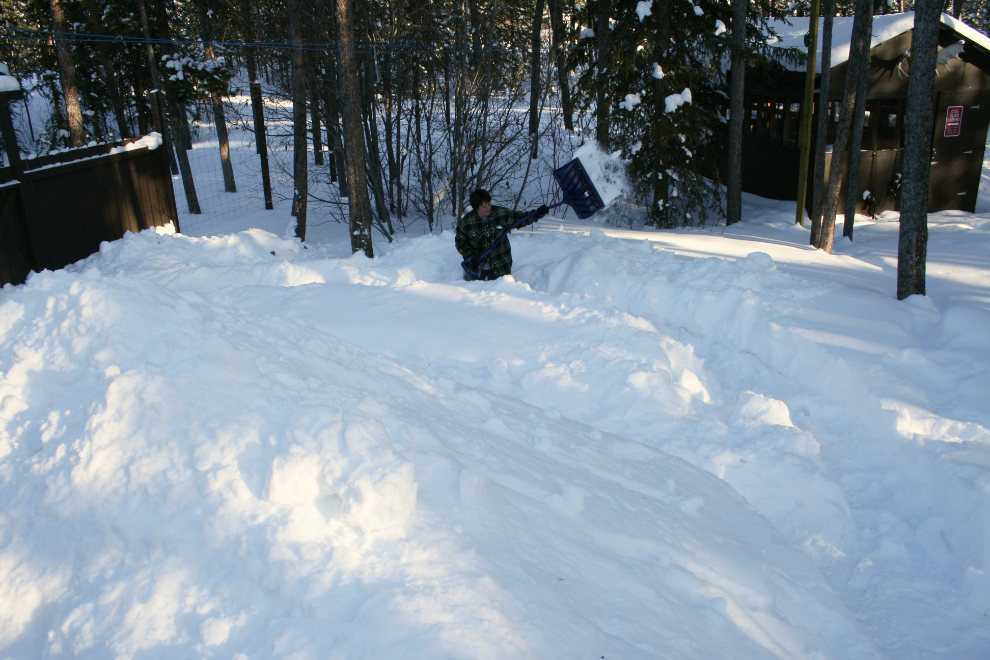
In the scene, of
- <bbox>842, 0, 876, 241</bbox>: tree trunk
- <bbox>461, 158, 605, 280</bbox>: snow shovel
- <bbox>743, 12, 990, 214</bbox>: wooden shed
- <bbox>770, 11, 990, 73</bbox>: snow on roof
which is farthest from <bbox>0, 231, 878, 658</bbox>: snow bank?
<bbox>743, 12, 990, 214</bbox>: wooden shed

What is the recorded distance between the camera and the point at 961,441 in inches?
163

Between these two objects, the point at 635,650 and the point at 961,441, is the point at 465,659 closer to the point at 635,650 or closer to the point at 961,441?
the point at 635,650

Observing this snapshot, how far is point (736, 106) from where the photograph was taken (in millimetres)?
12359

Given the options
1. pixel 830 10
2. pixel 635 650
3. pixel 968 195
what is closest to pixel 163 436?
pixel 635 650

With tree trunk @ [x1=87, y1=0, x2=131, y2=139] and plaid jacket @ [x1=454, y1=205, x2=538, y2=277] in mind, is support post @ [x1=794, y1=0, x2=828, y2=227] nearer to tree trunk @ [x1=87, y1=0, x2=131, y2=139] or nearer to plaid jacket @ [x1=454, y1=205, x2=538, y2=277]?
plaid jacket @ [x1=454, y1=205, x2=538, y2=277]

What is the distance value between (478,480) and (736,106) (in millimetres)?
11852

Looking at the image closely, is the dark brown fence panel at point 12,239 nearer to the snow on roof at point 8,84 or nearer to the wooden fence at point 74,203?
the wooden fence at point 74,203

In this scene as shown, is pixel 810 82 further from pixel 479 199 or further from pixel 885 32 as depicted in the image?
pixel 479 199

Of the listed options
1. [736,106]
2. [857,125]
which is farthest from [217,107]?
[857,125]

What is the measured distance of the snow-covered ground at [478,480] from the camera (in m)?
2.19

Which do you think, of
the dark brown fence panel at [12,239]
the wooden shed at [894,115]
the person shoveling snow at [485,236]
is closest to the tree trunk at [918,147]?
the person shoveling snow at [485,236]

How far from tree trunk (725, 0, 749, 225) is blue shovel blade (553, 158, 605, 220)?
256 inches

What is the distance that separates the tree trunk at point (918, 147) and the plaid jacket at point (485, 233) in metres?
4.03

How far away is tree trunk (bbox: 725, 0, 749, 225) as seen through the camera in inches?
461
